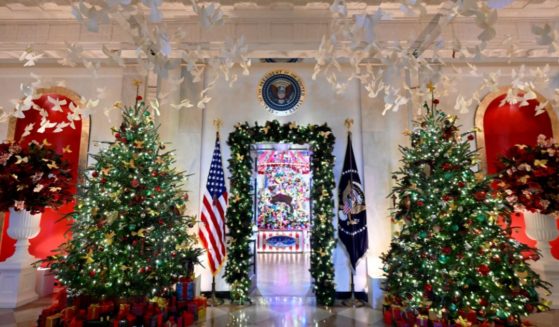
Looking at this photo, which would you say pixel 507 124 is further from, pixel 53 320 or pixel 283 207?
pixel 53 320

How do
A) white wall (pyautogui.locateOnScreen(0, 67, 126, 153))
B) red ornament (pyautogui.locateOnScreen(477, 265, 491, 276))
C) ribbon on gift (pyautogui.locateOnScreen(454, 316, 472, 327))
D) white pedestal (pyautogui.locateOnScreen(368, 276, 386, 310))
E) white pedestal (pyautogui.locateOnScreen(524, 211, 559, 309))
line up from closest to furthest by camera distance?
ribbon on gift (pyautogui.locateOnScreen(454, 316, 472, 327)) → red ornament (pyautogui.locateOnScreen(477, 265, 491, 276)) → white pedestal (pyautogui.locateOnScreen(524, 211, 559, 309)) → white pedestal (pyautogui.locateOnScreen(368, 276, 386, 310)) → white wall (pyautogui.locateOnScreen(0, 67, 126, 153))

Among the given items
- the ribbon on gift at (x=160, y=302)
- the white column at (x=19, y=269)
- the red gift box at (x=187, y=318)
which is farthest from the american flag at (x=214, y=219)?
the white column at (x=19, y=269)

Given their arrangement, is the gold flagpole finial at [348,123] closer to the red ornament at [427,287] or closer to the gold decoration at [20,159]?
the red ornament at [427,287]

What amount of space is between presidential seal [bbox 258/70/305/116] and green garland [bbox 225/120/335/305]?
1.61 ft

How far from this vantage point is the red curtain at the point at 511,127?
19.0 feet

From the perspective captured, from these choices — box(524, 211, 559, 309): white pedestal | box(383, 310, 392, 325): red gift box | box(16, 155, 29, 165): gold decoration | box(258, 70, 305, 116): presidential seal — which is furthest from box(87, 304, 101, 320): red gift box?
box(524, 211, 559, 309): white pedestal

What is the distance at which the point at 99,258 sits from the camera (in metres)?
3.91

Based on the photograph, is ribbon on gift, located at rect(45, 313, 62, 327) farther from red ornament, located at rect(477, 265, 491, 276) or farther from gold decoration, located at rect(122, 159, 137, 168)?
red ornament, located at rect(477, 265, 491, 276)

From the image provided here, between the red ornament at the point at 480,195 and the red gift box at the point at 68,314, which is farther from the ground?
the red ornament at the point at 480,195

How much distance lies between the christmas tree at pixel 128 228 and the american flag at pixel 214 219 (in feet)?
1.92

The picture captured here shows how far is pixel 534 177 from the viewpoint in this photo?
4.30 meters

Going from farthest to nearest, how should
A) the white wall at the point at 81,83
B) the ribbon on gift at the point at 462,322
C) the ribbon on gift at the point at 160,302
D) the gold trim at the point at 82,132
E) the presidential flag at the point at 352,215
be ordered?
1. the white wall at the point at 81,83
2. the gold trim at the point at 82,132
3. the presidential flag at the point at 352,215
4. the ribbon on gift at the point at 160,302
5. the ribbon on gift at the point at 462,322

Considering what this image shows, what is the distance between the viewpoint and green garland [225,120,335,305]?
5051 millimetres

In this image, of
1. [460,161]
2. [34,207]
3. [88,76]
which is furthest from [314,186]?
[88,76]
